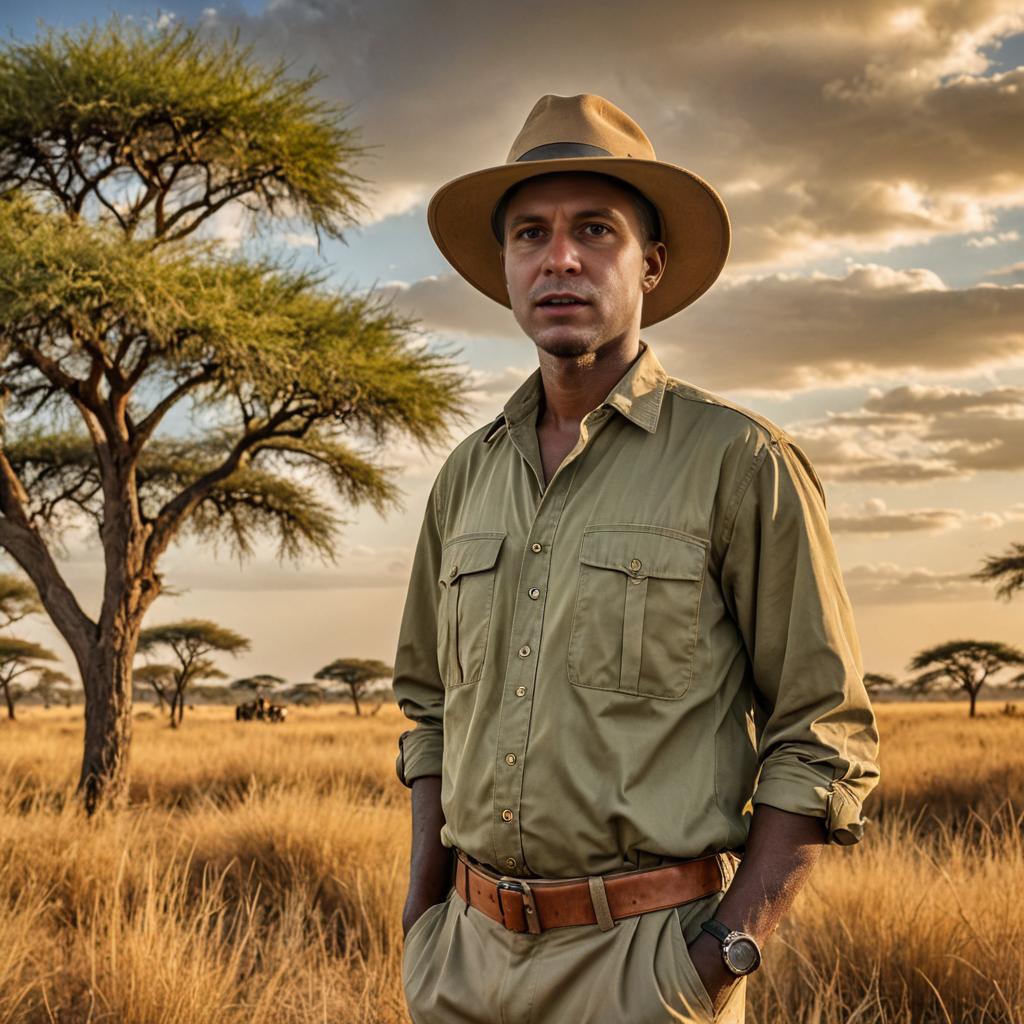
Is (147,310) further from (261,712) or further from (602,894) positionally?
(261,712)

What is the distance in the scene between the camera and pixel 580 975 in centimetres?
197

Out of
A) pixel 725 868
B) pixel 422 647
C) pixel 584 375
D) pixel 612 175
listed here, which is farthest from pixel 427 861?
pixel 612 175

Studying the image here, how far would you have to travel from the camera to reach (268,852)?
295 inches

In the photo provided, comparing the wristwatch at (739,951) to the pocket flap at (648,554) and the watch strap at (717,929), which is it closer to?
the watch strap at (717,929)

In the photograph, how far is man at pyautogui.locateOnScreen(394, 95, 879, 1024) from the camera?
1.94 m


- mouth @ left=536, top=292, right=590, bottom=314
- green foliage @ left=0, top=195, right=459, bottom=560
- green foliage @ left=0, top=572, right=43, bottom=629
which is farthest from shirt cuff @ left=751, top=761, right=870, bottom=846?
green foliage @ left=0, top=572, right=43, bottom=629

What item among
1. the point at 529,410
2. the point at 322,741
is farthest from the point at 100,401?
the point at 529,410

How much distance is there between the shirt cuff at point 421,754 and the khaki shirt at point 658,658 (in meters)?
0.34

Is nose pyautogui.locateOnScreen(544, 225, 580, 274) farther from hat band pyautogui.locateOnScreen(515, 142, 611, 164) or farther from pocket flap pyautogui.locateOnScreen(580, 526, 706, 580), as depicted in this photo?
pocket flap pyautogui.locateOnScreen(580, 526, 706, 580)

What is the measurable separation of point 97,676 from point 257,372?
3.51 metres

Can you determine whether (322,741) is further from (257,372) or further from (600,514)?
(600,514)

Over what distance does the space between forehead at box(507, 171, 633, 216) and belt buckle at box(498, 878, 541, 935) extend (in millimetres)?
1272

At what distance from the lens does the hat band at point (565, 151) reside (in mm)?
2279

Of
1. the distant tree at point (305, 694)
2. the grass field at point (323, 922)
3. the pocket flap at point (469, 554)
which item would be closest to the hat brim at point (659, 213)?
the pocket flap at point (469, 554)
